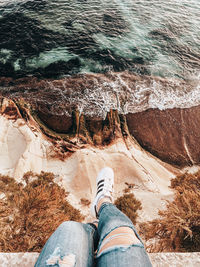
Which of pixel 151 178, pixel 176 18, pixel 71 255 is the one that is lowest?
pixel 151 178

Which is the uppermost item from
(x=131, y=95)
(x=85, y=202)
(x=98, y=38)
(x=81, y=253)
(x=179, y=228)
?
(x=98, y=38)

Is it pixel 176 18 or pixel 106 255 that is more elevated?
pixel 176 18

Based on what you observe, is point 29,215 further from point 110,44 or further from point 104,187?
point 110,44

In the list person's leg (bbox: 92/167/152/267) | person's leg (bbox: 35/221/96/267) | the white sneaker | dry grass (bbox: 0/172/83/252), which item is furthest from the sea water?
person's leg (bbox: 35/221/96/267)

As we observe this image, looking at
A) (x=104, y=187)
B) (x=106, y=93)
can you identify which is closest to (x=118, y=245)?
(x=104, y=187)

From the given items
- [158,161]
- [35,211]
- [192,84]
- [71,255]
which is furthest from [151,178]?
[192,84]

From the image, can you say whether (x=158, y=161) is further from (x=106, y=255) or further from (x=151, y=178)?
(x=106, y=255)
